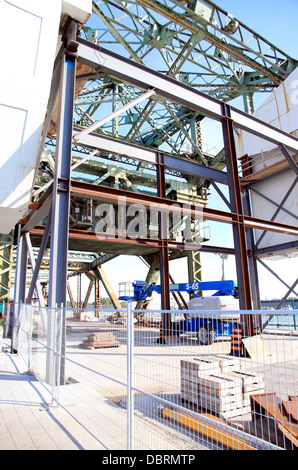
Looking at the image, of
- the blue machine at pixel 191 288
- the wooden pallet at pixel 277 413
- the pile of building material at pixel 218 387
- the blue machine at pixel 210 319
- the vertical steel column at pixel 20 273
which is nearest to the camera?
the wooden pallet at pixel 277 413

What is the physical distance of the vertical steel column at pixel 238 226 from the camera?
1036cm

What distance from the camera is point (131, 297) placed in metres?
22.5

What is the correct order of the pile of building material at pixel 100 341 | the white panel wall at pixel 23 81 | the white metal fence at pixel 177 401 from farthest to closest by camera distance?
the pile of building material at pixel 100 341
the white panel wall at pixel 23 81
the white metal fence at pixel 177 401

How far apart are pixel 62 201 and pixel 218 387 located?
5.02 metres

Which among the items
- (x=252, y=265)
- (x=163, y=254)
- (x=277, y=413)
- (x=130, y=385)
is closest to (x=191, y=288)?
(x=163, y=254)

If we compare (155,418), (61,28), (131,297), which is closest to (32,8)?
(61,28)

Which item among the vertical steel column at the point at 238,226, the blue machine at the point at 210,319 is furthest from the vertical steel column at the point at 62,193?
the vertical steel column at the point at 238,226

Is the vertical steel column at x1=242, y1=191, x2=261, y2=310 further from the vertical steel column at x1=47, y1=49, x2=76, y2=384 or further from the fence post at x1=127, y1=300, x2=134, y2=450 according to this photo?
the fence post at x1=127, y1=300, x2=134, y2=450

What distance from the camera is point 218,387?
5098mm

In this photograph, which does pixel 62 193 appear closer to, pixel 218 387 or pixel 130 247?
pixel 218 387

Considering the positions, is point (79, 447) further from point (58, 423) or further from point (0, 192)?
point (0, 192)

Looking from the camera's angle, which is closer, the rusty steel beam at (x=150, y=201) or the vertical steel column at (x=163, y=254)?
the rusty steel beam at (x=150, y=201)

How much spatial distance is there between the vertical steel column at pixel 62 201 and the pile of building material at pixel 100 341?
6.16 m

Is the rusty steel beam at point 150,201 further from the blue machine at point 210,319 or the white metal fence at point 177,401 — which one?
the blue machine at point 210,319
